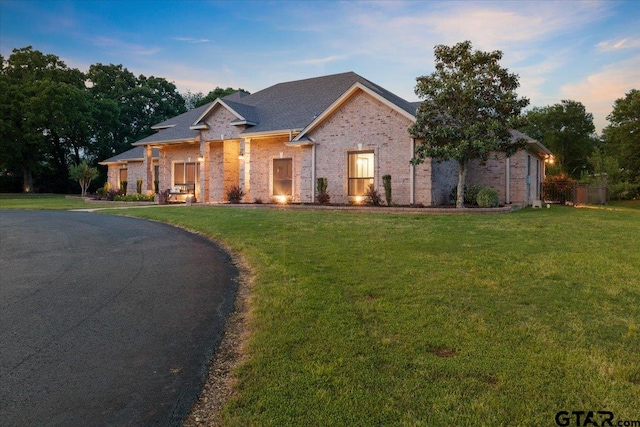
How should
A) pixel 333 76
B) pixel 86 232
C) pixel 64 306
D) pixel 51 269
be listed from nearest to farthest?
1. pixel 64 306
2. pixel 51 269
3. pixel 86 232
4. pixel 333 76

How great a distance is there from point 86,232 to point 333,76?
1961 centimetres

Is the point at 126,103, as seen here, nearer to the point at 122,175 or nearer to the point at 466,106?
the point at 122,175

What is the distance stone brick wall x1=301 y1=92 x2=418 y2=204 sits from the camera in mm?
19078

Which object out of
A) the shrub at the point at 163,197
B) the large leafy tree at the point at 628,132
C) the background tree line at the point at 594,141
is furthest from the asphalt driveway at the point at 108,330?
the large leafy tree at the point at 628,132

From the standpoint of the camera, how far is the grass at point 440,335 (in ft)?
9.45

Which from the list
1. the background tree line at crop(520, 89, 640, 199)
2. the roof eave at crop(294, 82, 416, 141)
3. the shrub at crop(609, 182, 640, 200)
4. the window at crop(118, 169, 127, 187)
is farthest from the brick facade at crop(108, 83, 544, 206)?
the shrub at crop(609, 182, 640, 200)

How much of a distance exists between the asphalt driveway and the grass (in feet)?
2.05

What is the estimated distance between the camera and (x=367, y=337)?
4.11 metres

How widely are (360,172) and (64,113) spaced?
39421mm

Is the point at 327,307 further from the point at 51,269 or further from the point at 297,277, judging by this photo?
the point at 51,269

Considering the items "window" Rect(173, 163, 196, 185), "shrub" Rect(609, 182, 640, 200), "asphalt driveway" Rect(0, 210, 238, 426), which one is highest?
"window" Rect(173, 163, 196, 185)

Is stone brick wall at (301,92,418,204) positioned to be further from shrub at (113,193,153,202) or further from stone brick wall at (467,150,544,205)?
shrub at (113,193,153,202)

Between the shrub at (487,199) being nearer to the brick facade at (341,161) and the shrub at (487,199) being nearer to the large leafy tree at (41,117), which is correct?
the brick facade at (341,161)

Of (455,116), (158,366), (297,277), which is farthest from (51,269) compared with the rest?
(455,116)
